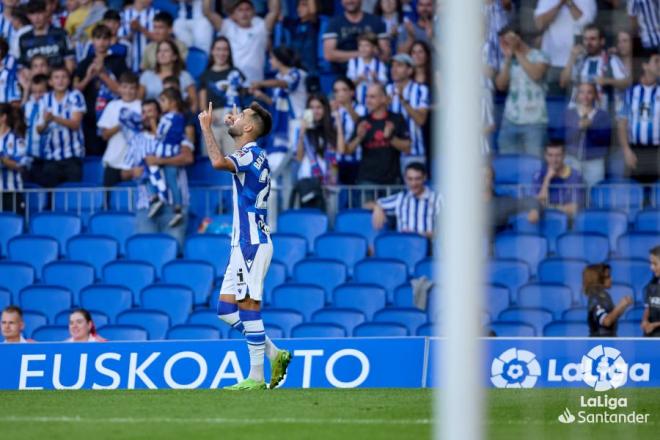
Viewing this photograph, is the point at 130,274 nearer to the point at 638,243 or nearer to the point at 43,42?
the point at 43,42

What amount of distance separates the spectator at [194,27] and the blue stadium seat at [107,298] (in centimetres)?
337

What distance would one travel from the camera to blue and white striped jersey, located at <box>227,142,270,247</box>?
34.3 feet

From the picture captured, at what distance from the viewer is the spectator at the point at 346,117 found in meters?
15.7

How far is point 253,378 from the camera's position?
10.6 meters

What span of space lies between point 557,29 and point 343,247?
14.0 feet

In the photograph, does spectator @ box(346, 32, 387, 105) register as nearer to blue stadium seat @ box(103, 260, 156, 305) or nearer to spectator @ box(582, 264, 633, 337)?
blue stadium seat @ box(103, 260, 156, 305)

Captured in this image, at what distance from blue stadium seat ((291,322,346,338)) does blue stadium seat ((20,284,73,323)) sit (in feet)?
8.32

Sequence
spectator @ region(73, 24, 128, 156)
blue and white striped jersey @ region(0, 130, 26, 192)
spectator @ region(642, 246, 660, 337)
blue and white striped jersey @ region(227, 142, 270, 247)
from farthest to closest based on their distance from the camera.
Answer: spectator @ region(73, 24, 128, 156) < blue and white striped jersey @ region(0, 130, 26, 192) < spectator @ region(642, 246, 660, 337) < blue and white striped jersey @ region(227, 142, 270, 247)

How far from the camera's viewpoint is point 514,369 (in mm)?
11680

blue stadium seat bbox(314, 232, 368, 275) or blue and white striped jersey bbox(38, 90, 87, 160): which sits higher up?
blue and white striped jersey bbox(38, 90, 87, 160)

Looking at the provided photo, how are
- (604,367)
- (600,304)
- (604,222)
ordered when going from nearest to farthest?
(604,367) < (600,304) < (604,222)

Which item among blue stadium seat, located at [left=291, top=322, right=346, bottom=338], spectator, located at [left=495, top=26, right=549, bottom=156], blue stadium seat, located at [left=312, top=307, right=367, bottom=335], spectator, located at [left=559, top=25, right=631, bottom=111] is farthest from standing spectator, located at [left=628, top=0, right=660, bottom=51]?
blue stadium seat, located at [left=291, top=322, right=346, bottom=338]

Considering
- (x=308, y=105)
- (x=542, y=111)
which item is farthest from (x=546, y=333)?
(x=308, y=105)

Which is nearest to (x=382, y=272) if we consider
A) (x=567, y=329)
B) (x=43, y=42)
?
(x=567, y=329)
